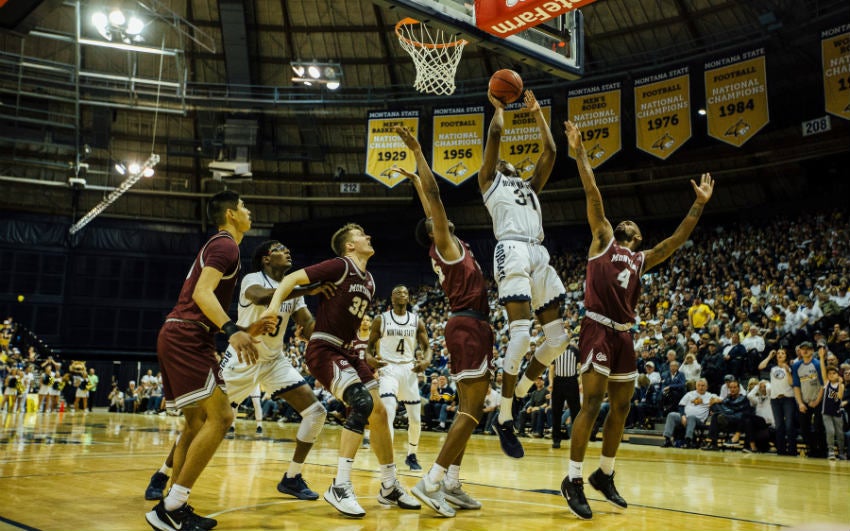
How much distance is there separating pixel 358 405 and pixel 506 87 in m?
2.90

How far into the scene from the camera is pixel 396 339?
9.12 meters

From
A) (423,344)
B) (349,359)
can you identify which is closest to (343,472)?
(349,359)

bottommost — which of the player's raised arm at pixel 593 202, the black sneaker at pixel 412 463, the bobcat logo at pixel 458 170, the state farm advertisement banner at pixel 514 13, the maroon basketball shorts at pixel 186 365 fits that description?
the black sneaker at pixel 412 463

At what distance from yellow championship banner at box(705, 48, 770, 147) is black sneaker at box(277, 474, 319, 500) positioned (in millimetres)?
15930

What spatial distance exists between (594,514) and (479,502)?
899 millimetres

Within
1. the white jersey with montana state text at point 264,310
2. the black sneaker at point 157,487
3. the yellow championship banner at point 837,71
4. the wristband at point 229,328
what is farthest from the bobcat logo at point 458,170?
the wristband at point 229,328

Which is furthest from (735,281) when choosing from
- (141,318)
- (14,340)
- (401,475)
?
(14,340)

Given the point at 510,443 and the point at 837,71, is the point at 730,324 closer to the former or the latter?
the point at 837,71

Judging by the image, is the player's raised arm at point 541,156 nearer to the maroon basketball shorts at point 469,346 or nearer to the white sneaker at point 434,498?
the maroon basketball shorts at point 469,346

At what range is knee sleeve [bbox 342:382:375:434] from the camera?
535 cm

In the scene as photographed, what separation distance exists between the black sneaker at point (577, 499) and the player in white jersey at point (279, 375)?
204cm

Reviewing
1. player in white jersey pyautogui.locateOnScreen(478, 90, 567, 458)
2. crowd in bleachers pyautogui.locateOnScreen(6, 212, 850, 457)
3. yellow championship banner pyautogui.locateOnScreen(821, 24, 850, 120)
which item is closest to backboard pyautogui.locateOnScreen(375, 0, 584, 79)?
player in white jersey pyautogui.locateOnScreen(478, 90, 567, 458)

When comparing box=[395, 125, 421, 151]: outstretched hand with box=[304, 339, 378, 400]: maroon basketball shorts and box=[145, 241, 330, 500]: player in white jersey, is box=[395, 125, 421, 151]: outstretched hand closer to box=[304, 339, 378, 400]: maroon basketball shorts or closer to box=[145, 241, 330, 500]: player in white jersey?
→ box=[145, 241, 330, 500]: player in white jersey

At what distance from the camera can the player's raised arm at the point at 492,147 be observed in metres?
5.83
